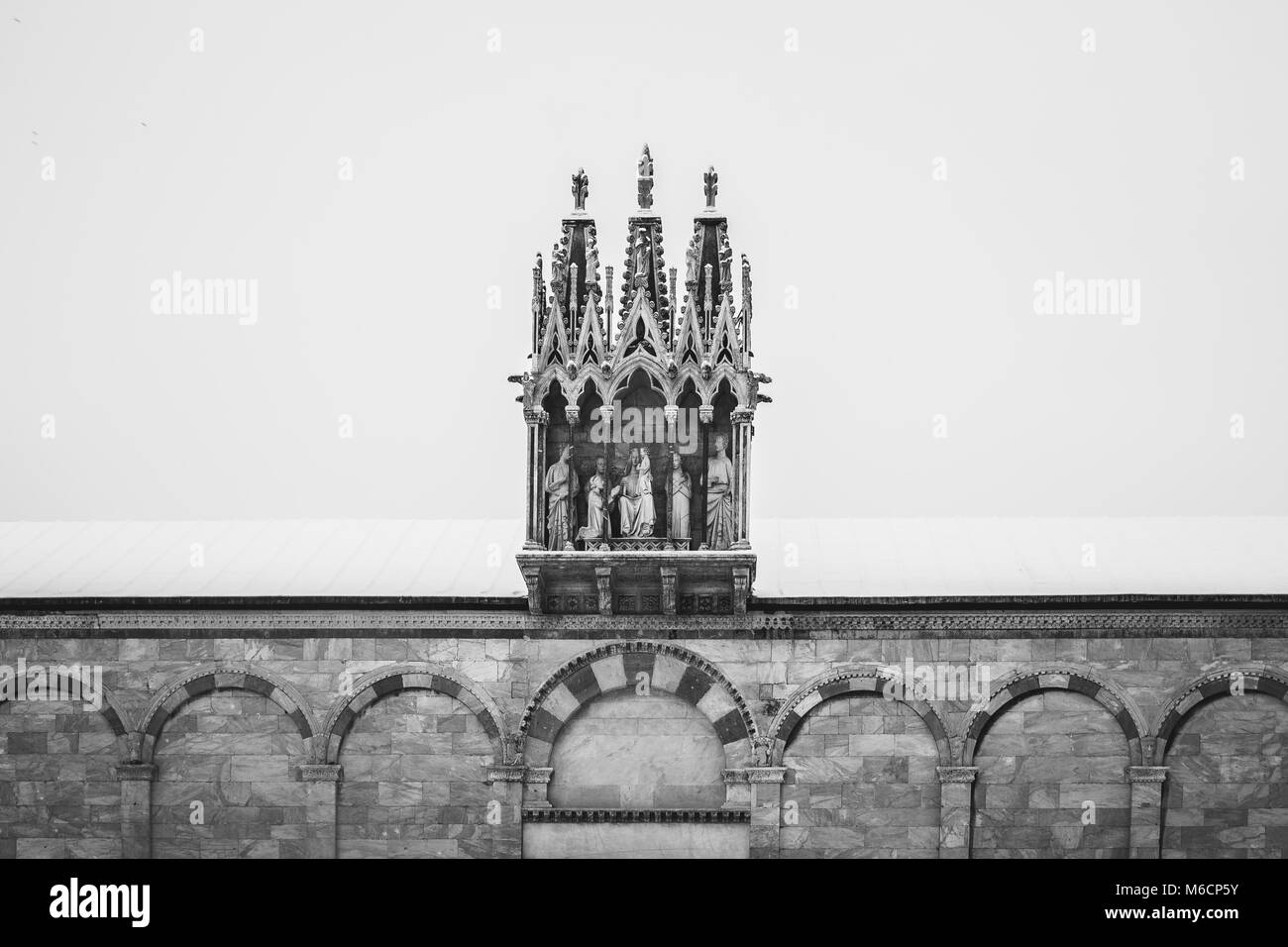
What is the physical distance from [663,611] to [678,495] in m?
1.43

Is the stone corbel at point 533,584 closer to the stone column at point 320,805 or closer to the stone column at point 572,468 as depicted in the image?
the stone column at point 572,468

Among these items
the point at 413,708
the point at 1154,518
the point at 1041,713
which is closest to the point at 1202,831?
the point at 1041,713

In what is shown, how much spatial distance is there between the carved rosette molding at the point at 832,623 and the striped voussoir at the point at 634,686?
0.99ft

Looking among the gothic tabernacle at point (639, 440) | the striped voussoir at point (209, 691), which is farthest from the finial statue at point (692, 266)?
the striped voussoir at point (209, 691)

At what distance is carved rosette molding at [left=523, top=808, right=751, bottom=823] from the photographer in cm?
2831

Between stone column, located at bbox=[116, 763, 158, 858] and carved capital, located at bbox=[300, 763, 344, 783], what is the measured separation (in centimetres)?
191

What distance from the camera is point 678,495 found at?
28500 millimetres

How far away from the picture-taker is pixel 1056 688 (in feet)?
93.4

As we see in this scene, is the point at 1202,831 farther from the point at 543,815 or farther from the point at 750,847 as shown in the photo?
the point at 543,815

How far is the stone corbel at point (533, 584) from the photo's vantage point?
92.7ft

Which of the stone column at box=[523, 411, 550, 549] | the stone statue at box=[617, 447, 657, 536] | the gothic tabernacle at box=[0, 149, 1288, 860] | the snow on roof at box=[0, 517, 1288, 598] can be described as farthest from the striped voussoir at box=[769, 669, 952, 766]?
the stone column at box=[523, 411, 550, 549]

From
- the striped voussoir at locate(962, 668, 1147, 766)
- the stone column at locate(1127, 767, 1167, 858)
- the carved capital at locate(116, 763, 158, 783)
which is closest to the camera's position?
the stone column at locate(1127, 767, 1167, 858)

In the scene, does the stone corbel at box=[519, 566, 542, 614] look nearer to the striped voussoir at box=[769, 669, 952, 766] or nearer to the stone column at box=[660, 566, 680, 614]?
the stone column at box=[660, 566, 680, 614]

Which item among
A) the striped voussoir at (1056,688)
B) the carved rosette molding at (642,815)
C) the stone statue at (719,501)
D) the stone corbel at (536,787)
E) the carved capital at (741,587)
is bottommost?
the carved rosette molding at (642,815)
